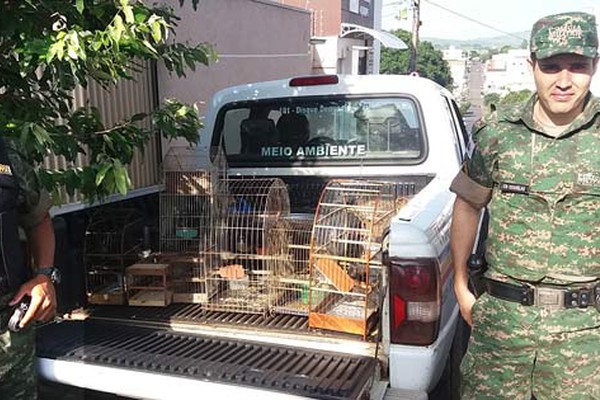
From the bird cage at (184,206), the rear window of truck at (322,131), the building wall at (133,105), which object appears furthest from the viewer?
the building wall at (133,105)

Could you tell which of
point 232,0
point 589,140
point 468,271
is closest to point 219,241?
point 468,271

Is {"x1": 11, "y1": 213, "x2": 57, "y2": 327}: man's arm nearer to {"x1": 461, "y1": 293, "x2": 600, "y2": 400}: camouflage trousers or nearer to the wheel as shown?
{"x1": 461, "y1": 293, "x2": 600, "y2": 400}: camouflage trousers

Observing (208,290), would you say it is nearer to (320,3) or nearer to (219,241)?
(219,241)

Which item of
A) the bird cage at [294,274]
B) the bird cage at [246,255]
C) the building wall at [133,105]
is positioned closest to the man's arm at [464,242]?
the bird cage at [294,274]

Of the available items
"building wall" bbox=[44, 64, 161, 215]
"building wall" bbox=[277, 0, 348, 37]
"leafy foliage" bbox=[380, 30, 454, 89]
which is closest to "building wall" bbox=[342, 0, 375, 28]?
"building wall" bbox=[277, 0, 348, 37]

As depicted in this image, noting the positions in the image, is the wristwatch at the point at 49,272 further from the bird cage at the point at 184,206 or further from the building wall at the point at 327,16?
the building wall at the point at 327,16

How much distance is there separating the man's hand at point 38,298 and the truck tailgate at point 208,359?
1.30 feet

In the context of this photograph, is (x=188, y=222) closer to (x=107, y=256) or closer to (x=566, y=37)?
(x=107, y=256)

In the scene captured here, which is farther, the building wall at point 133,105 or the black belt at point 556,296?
the building wall at point 133,105

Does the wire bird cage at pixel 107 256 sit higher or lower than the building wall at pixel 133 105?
lower

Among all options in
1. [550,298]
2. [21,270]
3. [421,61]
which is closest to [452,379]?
[550,298]

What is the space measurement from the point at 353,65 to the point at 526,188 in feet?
64.9

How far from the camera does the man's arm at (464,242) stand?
91.0 inches

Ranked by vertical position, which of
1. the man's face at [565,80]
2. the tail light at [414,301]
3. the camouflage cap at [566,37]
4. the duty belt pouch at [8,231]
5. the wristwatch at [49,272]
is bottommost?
the tail light at [414,301]
